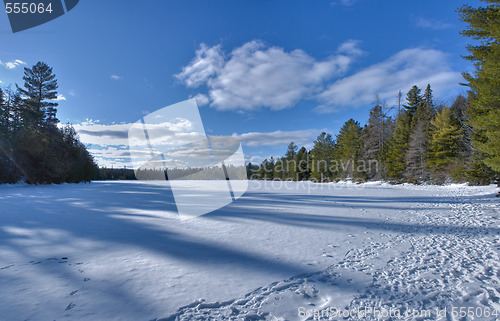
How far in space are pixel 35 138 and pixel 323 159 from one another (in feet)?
173

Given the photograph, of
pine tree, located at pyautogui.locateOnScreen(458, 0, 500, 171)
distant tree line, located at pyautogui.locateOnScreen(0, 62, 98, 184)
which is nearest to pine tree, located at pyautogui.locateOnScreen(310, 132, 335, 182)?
pine tree, located at pyautogui.locateOnScreen(458, 0, 500, 171)

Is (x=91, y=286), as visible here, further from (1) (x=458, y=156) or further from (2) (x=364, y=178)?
(2) (x=364, y=178)

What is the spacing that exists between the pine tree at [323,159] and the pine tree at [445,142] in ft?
76.8

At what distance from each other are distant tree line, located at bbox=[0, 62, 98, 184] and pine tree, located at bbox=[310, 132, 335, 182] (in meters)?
51.1

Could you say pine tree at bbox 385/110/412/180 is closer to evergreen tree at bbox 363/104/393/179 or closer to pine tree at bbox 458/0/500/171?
evergreen tree at bbox 363/104/393/179

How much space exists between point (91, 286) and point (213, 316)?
2.13m

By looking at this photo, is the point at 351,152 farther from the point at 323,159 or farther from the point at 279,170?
the point at 279,170

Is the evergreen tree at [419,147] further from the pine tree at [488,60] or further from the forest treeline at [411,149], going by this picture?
the pine tree at [488,60]

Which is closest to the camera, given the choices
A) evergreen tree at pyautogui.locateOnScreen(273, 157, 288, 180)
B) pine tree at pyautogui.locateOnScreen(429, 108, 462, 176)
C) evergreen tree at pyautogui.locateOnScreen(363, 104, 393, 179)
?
pine tree at pyautogui.locateOnScreen(429, 108, 462, 176)

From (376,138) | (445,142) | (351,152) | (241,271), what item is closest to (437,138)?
(445,142)

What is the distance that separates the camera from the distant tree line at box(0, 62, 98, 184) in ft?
84.3

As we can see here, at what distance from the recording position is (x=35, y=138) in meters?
26.7

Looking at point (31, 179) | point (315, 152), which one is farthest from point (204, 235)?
point (315, 152)

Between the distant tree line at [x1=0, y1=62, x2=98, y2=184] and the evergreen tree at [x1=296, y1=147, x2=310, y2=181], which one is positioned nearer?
the distant tree line at [x1=0, y1=62, x2=98, y2=184]
